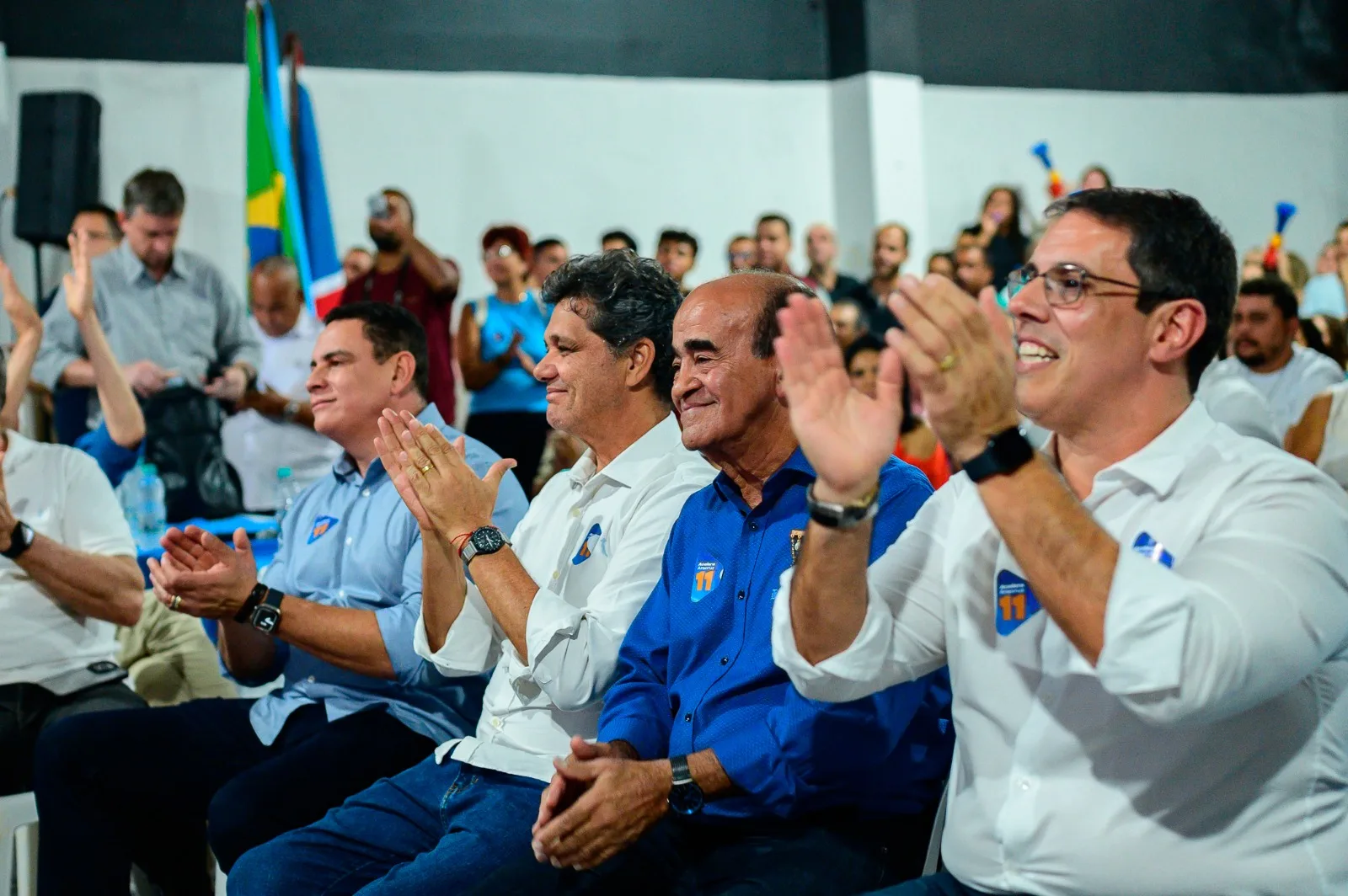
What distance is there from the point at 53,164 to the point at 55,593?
497 centimetres

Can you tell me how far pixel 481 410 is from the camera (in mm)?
5629

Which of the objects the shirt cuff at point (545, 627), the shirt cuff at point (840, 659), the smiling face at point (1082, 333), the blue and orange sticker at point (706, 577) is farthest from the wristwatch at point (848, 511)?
the shirt cuff at point (545, 627)

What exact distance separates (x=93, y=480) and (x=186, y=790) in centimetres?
80

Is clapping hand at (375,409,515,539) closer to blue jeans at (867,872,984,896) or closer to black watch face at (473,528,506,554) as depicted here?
black watch face at (473,528,506,554)

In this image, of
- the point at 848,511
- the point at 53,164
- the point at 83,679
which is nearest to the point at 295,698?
the point at 83,679

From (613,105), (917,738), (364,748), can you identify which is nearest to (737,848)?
(917,738)

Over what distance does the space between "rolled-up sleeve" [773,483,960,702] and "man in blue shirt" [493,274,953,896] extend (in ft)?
0.48

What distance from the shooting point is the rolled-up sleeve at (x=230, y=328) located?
5.34m

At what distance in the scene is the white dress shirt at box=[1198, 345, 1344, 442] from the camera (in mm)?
4895

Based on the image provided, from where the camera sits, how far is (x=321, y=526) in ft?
9.21

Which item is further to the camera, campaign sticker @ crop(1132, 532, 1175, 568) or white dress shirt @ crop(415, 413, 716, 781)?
white dress shirt @ crop(415, 413, 716, 781)

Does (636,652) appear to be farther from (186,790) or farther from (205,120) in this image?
(205,120)

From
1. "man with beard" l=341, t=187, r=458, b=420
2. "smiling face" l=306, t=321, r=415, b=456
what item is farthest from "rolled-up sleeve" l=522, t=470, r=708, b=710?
"man with beard" l=341, t=187, r=458, b=420

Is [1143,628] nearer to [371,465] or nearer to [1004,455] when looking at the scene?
[1004,455]
